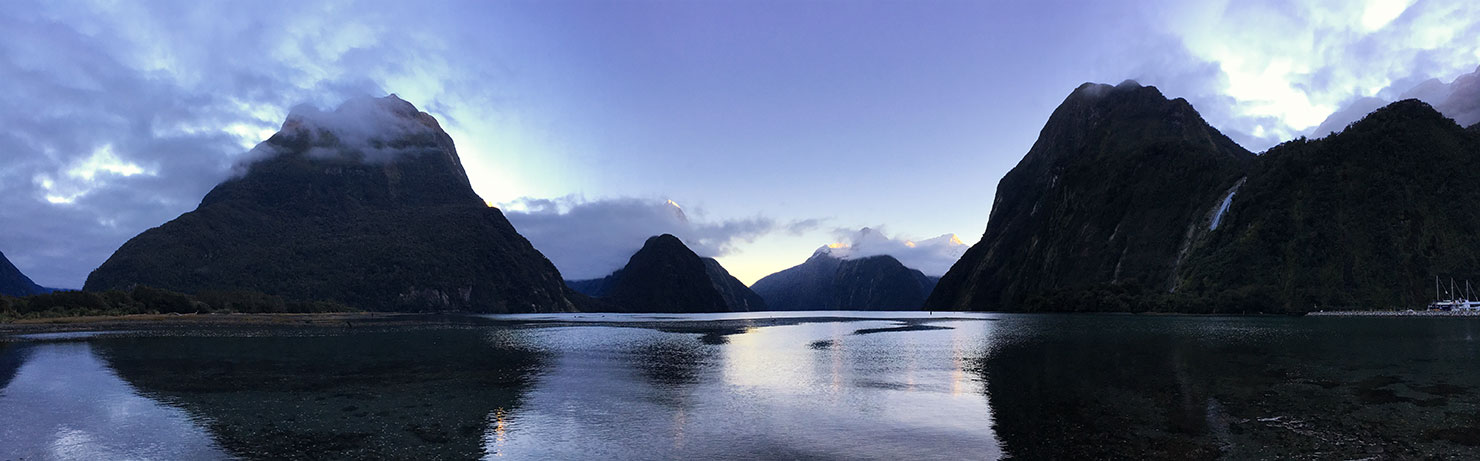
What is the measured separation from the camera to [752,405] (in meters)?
39.6

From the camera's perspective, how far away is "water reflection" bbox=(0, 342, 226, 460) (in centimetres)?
2727

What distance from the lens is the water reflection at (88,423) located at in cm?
2727

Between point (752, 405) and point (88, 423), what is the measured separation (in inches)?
1273

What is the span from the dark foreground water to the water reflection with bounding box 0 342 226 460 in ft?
0.60

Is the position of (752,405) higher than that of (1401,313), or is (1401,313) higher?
(1401,313)

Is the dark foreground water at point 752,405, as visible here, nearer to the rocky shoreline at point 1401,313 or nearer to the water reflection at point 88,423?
the water reflection at point 88,423

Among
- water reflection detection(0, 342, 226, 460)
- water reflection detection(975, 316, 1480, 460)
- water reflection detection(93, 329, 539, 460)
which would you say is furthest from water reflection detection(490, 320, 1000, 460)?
water reflection detection(0, 342, 226, 460)

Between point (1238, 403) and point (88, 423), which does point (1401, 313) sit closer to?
point (1238, 403)

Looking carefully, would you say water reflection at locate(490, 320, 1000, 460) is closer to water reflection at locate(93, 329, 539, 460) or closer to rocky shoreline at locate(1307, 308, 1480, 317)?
water reflection at locate(93, 329, 539, 460)

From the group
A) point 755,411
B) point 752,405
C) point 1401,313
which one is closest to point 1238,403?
point 755,411

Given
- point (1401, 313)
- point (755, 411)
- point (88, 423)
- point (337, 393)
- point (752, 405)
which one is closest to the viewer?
point (88, 423)

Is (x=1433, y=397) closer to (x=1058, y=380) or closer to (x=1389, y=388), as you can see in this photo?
(x=1389, y=388)

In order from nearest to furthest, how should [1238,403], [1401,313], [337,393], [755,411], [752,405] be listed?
[1238,403] < [755,411] < [752,405] < [337,393] < [1401,313]

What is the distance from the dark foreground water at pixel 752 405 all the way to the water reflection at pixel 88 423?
183mm
